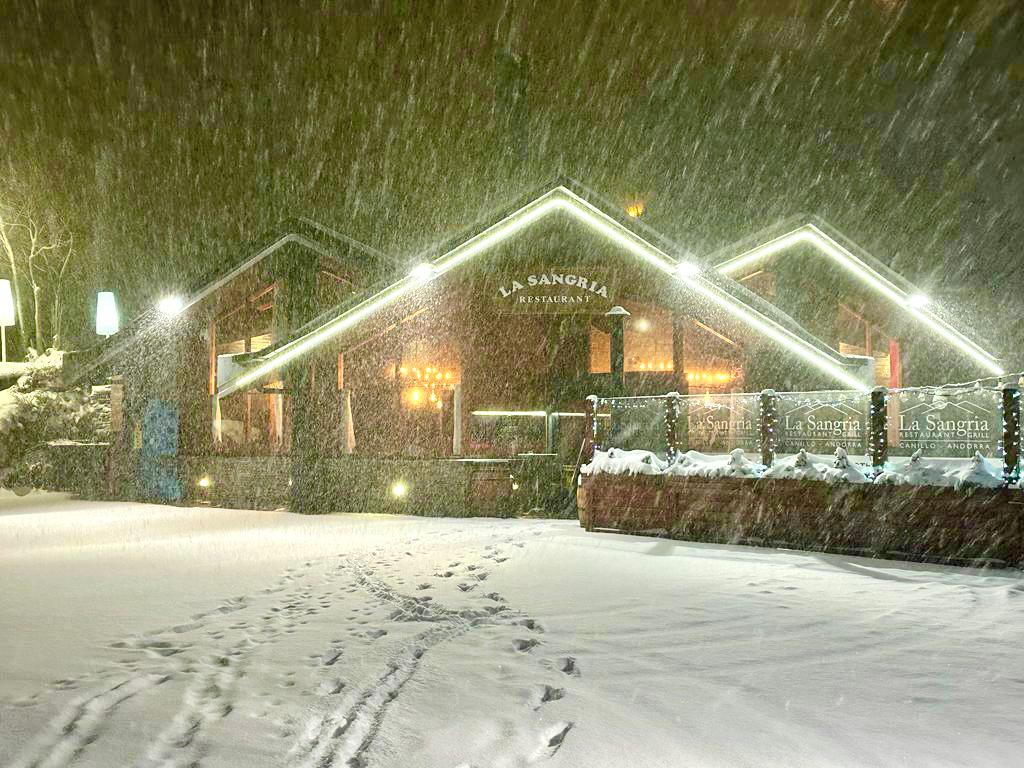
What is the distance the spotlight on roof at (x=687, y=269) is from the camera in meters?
13.9

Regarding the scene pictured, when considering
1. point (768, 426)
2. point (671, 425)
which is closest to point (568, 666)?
point (768, 426)

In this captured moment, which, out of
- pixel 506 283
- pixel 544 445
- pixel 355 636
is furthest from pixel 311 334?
pixel 355 636

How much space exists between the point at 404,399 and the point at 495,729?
49.2 ft

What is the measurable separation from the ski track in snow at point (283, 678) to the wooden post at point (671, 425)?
4769 mm

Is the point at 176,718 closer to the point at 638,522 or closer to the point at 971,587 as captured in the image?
the point at 971,587


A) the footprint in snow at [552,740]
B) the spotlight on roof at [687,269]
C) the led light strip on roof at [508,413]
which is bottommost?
the footprint in snow at [552,740]

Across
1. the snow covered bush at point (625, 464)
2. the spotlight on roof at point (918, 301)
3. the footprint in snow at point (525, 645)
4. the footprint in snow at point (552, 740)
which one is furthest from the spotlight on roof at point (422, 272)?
the footprint in snow at point (552, 740)

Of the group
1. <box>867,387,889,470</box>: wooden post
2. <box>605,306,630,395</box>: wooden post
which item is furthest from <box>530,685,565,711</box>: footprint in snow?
<box>605,306,630,395</box>: wooden post

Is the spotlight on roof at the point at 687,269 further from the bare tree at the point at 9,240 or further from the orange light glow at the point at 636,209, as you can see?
the bare tree at the point at 9,240

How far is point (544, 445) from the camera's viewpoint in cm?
1670

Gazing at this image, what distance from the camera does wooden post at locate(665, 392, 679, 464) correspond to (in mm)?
11633

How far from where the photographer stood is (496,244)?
591 inches

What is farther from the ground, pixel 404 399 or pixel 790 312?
pixel 790 312

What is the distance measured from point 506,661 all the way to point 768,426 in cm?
662
